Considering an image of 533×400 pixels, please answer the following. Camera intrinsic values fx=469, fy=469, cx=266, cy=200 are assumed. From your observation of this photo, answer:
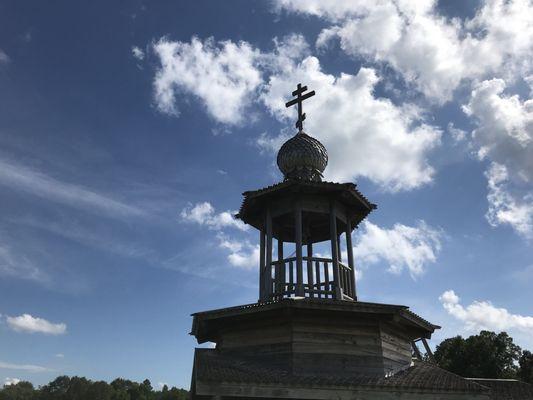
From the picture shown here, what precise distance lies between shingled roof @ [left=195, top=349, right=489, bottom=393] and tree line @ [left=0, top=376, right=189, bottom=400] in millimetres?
111092

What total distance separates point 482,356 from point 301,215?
44464mm

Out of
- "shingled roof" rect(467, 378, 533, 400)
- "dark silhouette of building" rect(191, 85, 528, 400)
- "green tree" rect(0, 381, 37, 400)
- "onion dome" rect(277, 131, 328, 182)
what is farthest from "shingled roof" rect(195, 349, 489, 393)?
"green tree" rect(0, 381, 37, 400)

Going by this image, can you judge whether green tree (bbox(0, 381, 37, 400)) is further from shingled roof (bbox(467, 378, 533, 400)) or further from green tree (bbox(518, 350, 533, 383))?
shingled roof (bbox(467, 378, 533, 400))

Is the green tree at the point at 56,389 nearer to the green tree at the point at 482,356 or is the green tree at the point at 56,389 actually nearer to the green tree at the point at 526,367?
the green tree at the point at 482,356

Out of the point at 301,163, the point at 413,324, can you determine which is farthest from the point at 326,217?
the point at 413,324

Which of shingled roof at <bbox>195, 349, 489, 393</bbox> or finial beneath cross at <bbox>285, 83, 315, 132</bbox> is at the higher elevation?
finial beneath cross at <bbox>285, 83, 315, 132</bbox>

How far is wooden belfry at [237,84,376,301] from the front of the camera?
13117 millimetres

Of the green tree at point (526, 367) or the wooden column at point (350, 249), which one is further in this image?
the green tree at point (526, 367)

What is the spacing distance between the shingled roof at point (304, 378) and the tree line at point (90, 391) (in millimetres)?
111092

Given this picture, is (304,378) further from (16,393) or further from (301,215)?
(16,393)

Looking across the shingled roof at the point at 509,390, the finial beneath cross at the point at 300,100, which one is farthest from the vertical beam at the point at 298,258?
the shingled roof at the point at 509,390

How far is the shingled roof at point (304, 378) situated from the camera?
9.88 meters

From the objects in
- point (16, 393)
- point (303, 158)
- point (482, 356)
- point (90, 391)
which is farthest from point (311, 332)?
point (16, 393)

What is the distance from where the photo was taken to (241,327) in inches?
483
